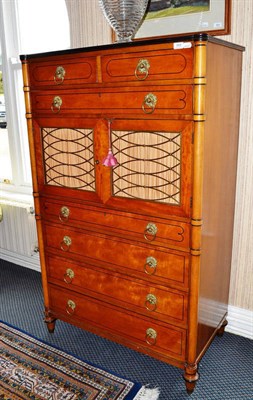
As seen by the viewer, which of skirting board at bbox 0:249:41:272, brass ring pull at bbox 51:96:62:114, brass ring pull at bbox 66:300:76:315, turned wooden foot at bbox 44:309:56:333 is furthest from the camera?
skirting board at bbox 0:249:41:272

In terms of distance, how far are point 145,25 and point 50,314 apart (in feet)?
5.98

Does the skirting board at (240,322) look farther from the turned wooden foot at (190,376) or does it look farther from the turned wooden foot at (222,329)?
the turned wooden foot at (190,376)

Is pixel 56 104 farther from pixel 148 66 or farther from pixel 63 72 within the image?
pixel 148 66

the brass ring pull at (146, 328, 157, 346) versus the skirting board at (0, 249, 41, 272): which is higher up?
the brass ring pull at (146, 328, 157, 346)

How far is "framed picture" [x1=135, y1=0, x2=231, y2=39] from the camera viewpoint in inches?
79.4

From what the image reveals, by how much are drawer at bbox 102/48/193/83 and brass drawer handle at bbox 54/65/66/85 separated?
253 millimetres

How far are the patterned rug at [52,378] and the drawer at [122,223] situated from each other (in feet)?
2.56

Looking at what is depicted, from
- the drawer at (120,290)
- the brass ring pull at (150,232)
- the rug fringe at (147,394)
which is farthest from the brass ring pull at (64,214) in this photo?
the rug fringe at (147,394)

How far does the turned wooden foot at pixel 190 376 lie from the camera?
1.87 metres

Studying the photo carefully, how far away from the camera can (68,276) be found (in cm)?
222

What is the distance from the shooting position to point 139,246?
1.86m

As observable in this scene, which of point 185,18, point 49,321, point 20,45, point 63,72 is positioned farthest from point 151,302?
point 20,45

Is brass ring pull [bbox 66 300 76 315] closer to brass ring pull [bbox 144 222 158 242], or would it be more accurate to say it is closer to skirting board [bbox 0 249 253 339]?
brass ring pull [bbox 144 222 158 242]

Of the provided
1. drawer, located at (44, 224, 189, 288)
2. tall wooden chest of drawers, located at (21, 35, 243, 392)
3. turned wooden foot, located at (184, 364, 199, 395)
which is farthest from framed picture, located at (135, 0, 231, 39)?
turned wooden foot, located at (184, 364, 199, 395)
